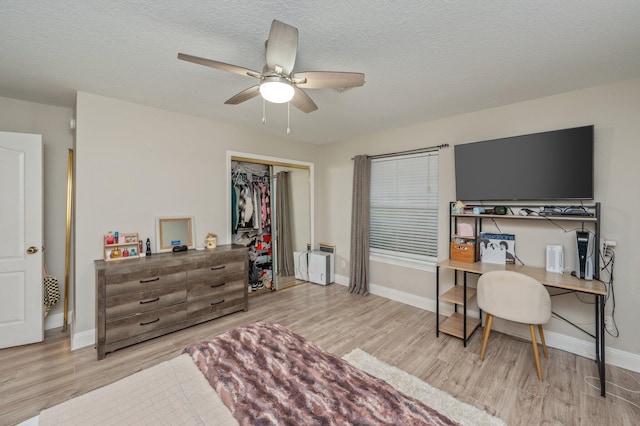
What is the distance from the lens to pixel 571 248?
255 cm

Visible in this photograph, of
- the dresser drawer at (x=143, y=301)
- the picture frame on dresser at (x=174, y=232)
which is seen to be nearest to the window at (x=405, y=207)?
the picture frame on dresser at (x=174, y=232)

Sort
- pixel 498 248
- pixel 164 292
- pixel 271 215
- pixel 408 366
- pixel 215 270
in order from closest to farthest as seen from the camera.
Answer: pixel 408 366
pixel 164 292
pixel 498 248
pixel 215 270
pixel 271 215

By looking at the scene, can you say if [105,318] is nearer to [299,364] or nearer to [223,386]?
[223,386]

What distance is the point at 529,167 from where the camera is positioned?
2662 mm

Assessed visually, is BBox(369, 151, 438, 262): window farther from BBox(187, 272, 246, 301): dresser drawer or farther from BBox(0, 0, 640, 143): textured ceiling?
BBox(187, 272, 246, 301): dresser drawer

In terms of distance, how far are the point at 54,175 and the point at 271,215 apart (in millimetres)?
2667

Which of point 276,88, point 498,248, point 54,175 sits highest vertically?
point 276,88

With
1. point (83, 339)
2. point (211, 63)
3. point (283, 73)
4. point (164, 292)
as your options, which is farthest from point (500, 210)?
point (83, 339)

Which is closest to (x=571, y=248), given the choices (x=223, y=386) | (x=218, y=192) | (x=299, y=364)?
(x=299, y=364)

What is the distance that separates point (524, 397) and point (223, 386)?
2.21 meters

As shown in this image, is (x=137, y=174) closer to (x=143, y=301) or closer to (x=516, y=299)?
(x=143, y=301)

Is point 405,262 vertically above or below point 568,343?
above

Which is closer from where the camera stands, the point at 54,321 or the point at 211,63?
the point at 211,63

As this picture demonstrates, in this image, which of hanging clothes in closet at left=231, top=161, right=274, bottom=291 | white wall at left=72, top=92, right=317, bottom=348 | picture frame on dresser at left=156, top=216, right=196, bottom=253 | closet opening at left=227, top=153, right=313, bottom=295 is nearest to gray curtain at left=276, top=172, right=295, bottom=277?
closet opening at left=227, top=153, right=313, bottom=295
